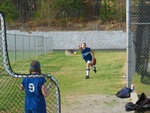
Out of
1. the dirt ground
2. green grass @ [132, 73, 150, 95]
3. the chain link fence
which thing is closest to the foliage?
the chain link fence

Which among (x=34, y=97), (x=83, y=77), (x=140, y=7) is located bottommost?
(x=83, y=77)

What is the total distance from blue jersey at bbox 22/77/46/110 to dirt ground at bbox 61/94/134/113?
3.08m

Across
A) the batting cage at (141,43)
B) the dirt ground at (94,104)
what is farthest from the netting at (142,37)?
the dirt ground at (94,104)

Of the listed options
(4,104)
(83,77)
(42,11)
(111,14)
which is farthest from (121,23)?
(4,104)

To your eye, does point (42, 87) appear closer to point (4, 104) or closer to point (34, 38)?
point (4, 104)

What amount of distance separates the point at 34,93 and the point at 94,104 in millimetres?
4088

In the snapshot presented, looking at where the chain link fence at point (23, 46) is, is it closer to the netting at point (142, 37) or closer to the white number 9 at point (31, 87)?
the netting at point (142, 37)

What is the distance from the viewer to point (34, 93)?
679cm

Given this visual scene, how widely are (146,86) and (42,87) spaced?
6.84 m

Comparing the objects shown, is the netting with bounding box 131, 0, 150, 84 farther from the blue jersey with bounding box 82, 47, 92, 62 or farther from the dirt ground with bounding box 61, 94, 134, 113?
the blue jersey with bounding box 82, 47, 92, 62


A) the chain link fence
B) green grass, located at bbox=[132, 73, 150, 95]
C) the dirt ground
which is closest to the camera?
the dirt ground

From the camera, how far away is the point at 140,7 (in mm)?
13008

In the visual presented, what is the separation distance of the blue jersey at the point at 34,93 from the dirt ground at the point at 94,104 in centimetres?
308

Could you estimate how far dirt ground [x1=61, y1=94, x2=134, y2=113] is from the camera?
32.5 ft
